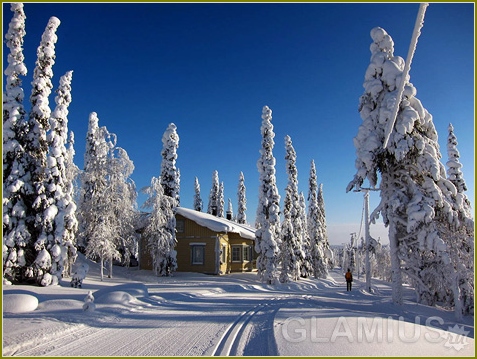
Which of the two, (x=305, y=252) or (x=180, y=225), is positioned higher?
(x=180, y=225)

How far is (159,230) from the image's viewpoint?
30.3 metres

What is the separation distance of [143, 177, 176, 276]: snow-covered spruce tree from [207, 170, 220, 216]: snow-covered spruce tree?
40.7 meters

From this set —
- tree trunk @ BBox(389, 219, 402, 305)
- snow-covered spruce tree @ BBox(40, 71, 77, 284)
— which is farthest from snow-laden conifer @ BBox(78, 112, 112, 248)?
tree trunk @ BBox(389, 219, 402, 305)

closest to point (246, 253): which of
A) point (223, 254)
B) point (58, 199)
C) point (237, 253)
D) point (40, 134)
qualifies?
point (237, 253)

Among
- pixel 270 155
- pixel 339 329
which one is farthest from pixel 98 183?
pixel 339 329

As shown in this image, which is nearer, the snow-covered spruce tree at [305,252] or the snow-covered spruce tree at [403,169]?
the snow-covered spruce tree at [403,169]

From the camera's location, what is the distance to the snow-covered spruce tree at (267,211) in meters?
27.3

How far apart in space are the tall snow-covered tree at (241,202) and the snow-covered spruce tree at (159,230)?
41472 mm

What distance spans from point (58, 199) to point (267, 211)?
1570cm

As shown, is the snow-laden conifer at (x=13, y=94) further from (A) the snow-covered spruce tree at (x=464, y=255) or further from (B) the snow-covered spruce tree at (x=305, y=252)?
(B) the snow-covered spruce tree at (x=305, y=252)

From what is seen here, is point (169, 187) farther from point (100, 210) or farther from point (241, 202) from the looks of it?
point (241, 202)

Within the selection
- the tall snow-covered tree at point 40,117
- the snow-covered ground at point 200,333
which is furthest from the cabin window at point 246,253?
the snow-covered ground at point 200,333

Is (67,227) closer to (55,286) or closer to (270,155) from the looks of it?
(55,286)

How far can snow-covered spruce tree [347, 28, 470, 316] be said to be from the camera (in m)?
14.2
